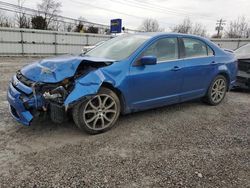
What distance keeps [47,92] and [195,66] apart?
2.83m

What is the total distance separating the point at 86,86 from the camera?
2.86 m

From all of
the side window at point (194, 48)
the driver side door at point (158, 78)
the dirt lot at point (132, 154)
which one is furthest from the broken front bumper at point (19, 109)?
the side window at point (194, 48)

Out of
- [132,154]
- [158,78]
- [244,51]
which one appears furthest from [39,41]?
[132,154]

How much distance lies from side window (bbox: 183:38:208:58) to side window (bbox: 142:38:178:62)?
290 mm

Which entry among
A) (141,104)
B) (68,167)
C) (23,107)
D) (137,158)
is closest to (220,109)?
(141,104)

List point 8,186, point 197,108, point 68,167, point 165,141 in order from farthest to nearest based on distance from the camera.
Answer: point 197,108 < point 165,141 < point 68,167 < point 8,186

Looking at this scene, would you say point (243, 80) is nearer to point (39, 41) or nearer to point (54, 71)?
point (54, 71)

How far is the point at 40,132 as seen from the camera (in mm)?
3137

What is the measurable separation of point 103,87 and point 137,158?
3.82 ft

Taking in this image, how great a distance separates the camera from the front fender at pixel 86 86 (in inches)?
109

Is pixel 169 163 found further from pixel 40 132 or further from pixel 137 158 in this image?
pixel 40 132

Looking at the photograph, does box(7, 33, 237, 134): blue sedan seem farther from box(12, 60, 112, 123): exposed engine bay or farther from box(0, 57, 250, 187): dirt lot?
box(0, 57, 250, 187): dirt lot

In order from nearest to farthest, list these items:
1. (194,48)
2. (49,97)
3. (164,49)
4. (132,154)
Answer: (132,154) → (49,97) → (164,49) → (194,48)

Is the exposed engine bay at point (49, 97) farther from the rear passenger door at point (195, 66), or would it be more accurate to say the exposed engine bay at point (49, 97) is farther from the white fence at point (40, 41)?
the white fence at point (40, 41)
